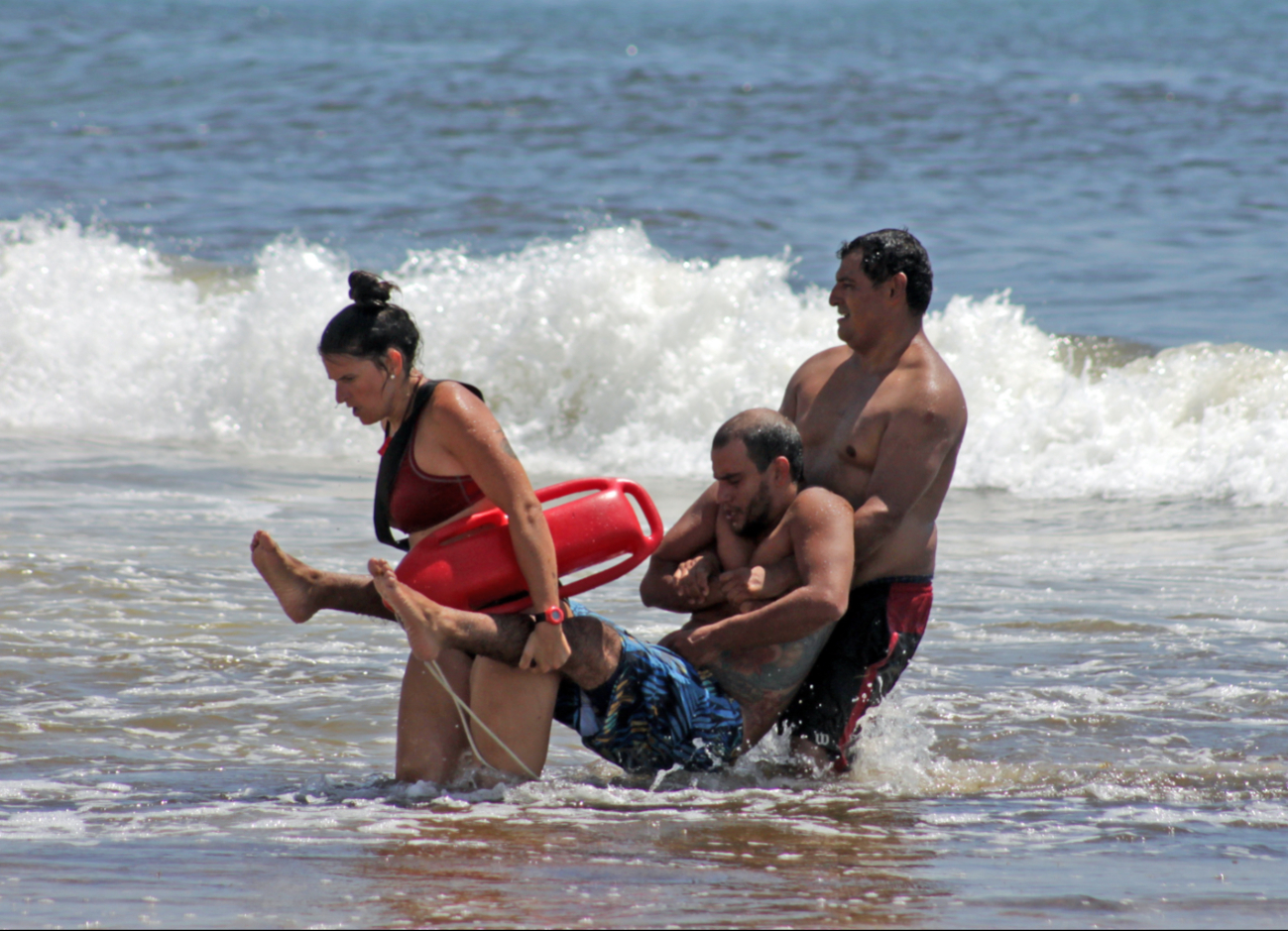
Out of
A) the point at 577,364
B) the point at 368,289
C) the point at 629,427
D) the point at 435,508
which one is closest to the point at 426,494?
the point at 435,508

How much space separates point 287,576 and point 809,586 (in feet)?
4.75

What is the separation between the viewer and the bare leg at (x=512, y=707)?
4125mm

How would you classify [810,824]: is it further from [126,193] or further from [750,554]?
[126,193]

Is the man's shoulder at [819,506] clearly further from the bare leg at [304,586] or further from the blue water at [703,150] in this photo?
the blue water at [703,150]

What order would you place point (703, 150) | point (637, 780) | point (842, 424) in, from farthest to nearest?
point (703, 150), point (637, 780), point (842, 424)

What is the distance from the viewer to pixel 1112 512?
9758mm

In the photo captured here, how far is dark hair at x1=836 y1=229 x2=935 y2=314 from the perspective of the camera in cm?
430

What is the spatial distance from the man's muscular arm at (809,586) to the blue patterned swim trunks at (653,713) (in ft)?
0.49

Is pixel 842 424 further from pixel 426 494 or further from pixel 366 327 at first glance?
pixel 366 327

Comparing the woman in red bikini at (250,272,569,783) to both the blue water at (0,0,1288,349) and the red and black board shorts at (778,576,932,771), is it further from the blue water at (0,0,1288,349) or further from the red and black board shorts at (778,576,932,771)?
the blue water at (0,0,1288,349)

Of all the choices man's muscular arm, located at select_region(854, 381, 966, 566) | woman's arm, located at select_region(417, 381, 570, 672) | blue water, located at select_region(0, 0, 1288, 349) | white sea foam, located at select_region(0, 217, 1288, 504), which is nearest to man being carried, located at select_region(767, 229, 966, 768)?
man's muscular arm, located at select_region(854, 381, 966, 566)

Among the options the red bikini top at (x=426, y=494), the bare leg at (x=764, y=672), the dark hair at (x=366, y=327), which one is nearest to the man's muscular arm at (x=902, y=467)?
the bare leg at (x=764, y=672)

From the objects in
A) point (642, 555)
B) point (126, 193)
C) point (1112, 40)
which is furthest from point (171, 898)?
point (1112, 40)

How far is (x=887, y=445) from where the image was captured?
13.9ft
